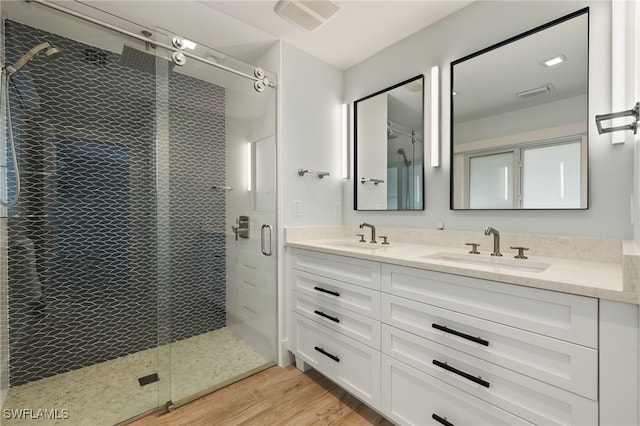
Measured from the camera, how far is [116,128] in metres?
1.76

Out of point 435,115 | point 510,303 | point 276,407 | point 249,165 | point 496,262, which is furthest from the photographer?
point 249,165

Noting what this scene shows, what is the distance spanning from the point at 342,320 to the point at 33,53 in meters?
2.21

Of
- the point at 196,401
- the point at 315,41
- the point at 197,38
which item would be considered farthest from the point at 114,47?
the point at 196,401

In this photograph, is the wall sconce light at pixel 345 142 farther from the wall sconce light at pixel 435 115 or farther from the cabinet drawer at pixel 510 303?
the cabinet drawer at pixel 510 303

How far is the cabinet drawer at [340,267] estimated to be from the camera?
1.46 metres

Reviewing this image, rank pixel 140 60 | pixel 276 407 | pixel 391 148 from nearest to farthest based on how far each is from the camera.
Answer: pixel 276 407
pixel 140 60
pixel 391 148

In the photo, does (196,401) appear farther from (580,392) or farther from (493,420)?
(580,392)

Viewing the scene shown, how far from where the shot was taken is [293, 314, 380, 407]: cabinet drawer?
4.75ft

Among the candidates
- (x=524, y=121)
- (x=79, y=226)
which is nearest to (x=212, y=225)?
(x=79, y=226)

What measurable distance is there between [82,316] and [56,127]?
3.67 ft

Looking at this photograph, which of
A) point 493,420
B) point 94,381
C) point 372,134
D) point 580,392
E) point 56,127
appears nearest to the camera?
point 580,392

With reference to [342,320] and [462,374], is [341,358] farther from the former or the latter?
[462,374]

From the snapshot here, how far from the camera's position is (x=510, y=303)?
3.23ft

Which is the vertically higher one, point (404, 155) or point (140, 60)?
point (140, 60)
